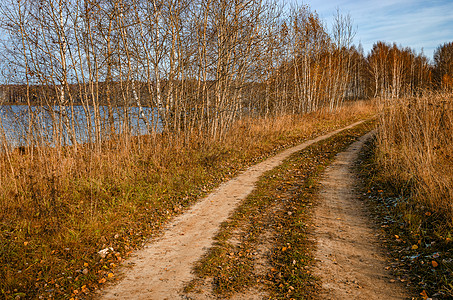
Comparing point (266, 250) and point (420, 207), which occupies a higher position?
point (420, 207)

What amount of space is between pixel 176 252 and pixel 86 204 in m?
2.54

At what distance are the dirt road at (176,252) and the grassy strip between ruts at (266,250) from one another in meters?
0.22

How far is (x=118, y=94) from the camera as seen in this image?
428 inches

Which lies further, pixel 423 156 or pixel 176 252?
pixel 423 156

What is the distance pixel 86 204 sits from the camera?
6.16m

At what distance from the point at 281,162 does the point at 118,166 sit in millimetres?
5883

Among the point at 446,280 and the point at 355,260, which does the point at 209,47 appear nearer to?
the point at 355,260

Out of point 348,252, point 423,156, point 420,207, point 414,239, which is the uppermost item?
point 423,156

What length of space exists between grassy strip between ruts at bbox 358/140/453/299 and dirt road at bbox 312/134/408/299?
0.80ft

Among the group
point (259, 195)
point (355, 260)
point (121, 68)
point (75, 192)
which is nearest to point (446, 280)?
point (355, 260)

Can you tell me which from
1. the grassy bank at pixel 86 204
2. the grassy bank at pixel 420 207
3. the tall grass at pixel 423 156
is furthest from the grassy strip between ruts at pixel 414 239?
the grassy bank at pixel 86 204

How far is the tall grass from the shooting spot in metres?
5.58

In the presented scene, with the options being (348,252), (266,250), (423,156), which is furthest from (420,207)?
(266,250)

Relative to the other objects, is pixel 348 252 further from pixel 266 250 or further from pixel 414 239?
pixel 266 250
